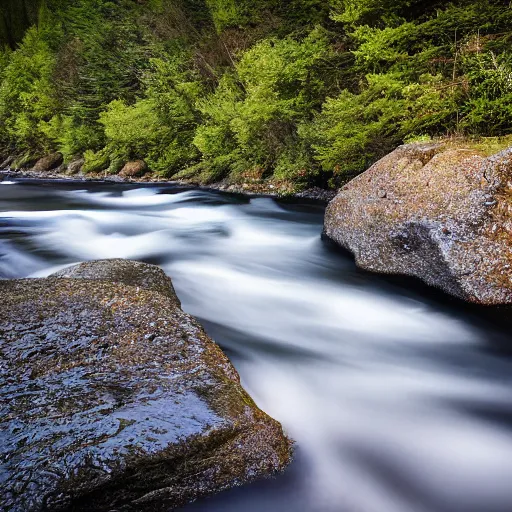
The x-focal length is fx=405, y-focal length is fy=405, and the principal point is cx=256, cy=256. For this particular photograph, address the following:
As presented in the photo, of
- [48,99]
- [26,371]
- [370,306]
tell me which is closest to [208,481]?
[26,371]

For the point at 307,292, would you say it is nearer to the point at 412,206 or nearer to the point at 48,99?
the point at 412,206

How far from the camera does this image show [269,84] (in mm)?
9461

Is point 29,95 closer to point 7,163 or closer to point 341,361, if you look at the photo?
point 7,163

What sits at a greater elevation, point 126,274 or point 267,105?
point 267,105

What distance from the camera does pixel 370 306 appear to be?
4.44m

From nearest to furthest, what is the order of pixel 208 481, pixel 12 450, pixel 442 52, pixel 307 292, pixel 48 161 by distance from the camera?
pixel 12 450 < pixel 208 481 < pixel 307 292 < pixel 442 52 < pixel 48 161

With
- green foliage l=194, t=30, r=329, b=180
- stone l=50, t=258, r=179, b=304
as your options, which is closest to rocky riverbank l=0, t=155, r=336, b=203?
green foliage l=194, t=30, r=329, b=180

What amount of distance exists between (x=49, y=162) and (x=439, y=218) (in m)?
24.2

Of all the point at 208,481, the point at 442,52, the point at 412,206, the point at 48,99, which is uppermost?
the point at 48,99

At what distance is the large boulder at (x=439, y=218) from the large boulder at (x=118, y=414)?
271cm

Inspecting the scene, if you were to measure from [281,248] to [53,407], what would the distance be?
16.8 ft

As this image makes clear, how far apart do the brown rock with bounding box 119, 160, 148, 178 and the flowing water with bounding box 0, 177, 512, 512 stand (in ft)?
31.8

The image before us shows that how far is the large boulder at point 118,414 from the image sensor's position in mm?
1587

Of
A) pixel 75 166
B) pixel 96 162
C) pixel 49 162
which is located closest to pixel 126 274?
pixel 96 162
